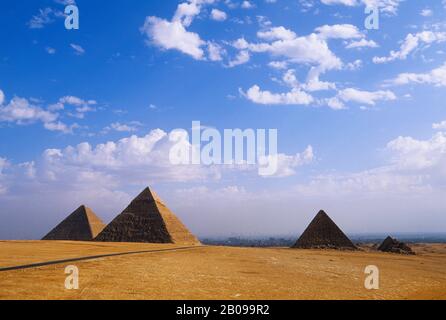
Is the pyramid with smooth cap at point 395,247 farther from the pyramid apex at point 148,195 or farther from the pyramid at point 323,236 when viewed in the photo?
the pyramid apex at point 148,195

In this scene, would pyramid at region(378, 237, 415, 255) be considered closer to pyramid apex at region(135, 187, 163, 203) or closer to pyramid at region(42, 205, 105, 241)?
pyramid apex at region(135, 187, 163, 203)

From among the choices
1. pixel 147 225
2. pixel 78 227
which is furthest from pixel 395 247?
pixel 78 227

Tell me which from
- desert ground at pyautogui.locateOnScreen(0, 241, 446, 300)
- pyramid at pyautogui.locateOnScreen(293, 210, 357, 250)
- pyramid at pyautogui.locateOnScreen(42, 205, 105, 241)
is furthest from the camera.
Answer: pyramid at pyautogui.locateOnScreen(42, 205, 105, 241)

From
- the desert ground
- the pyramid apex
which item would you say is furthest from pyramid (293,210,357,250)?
the desert ground

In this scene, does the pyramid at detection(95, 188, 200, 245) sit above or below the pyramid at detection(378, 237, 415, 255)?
above

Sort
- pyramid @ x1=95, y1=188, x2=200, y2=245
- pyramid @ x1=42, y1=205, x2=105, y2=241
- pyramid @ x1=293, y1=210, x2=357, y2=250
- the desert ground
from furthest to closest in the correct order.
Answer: pyramid @ x1=42, y1=205, x2=105, y2=241 → pyramid @ x1=95, y1=188, x2=200, y2=245 → pyramid @ x1=293, y1=210, x2=357, y2=250 → the desert ground

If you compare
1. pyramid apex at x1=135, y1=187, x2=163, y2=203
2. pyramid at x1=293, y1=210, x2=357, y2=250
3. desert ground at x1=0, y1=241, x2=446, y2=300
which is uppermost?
pyramid apex at x1=135, y1=187, x2=163, y2=203
